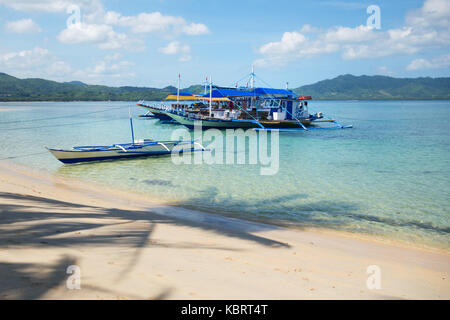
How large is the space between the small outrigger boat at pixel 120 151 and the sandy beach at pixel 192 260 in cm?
952

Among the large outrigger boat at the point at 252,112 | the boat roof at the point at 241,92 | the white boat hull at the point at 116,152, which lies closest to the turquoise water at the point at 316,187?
the white boat hull at the point at 116,152

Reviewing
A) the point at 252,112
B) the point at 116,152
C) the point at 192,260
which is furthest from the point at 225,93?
the point at 192,260

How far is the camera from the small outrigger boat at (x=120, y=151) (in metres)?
16.8

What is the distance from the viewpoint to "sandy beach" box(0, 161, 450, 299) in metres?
3.66

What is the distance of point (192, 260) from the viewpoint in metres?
4.88

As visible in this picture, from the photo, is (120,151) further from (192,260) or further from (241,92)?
(241,92)

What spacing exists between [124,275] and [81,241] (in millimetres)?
1544

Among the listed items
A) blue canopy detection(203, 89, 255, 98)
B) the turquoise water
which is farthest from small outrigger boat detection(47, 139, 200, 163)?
blue canopy detection(203, 89, 255, 98)

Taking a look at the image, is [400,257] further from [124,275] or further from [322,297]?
[124,275]

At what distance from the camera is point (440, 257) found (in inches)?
274

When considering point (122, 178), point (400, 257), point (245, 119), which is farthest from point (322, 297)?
point (245, 119)

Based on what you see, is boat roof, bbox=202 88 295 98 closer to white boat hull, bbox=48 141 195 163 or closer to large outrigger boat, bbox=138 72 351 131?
large outrigger boat, bbox=138 72 351 131

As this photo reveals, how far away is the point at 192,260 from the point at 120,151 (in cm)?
1460

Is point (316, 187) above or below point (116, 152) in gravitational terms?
below
